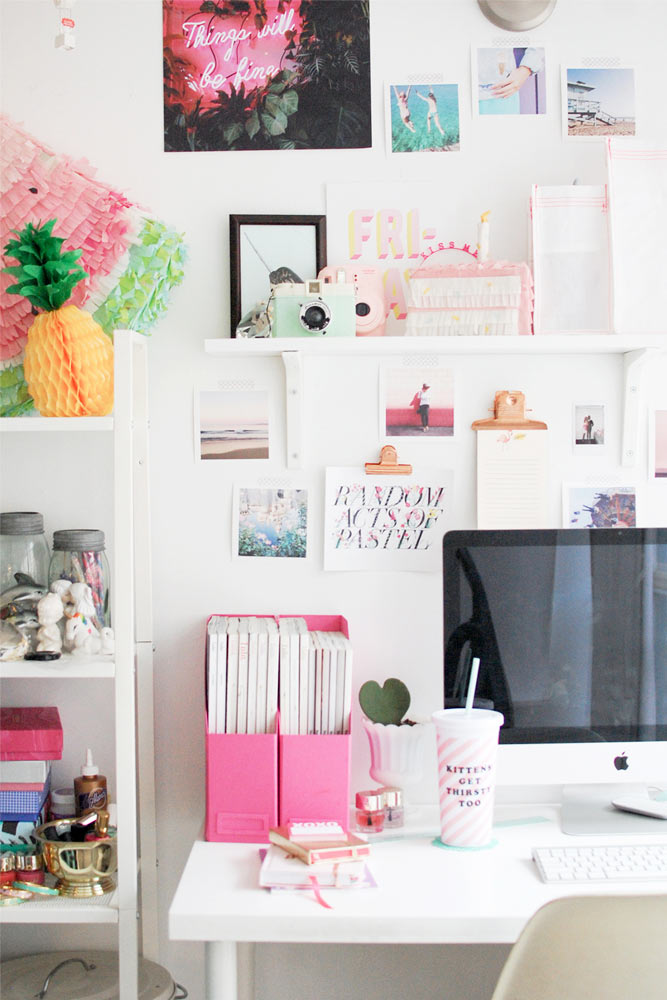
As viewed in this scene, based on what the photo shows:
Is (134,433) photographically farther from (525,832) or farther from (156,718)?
(525,832)

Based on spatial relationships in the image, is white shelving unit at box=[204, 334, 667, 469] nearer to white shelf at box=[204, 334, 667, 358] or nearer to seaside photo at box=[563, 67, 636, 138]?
white shelf at box=[204, 334, 667, 358]

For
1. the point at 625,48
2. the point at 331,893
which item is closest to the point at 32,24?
the point at 625,48

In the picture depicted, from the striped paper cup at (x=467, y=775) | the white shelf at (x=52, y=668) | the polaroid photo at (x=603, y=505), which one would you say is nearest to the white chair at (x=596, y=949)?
the striped paper cup at (x=467, y=775)

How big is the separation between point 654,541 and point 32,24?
1.40 meters

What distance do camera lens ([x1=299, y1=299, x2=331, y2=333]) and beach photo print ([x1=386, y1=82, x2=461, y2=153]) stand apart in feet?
1.17

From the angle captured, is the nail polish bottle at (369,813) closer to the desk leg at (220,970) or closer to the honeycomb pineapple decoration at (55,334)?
the desk leg at (220,970)

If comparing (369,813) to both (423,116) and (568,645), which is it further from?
(423,116)

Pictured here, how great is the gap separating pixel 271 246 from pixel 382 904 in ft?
3.57

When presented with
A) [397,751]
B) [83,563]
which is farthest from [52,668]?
[397,751]

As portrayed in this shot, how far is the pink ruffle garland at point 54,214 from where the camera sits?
1652 mm

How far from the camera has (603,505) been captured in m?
1.79

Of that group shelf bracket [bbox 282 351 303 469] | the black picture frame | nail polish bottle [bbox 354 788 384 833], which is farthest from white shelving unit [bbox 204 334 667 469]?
nail polish bottle [bbox 354 788 384 833]

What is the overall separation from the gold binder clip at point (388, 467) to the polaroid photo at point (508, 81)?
24.4 inches

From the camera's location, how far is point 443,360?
1.78 metres
